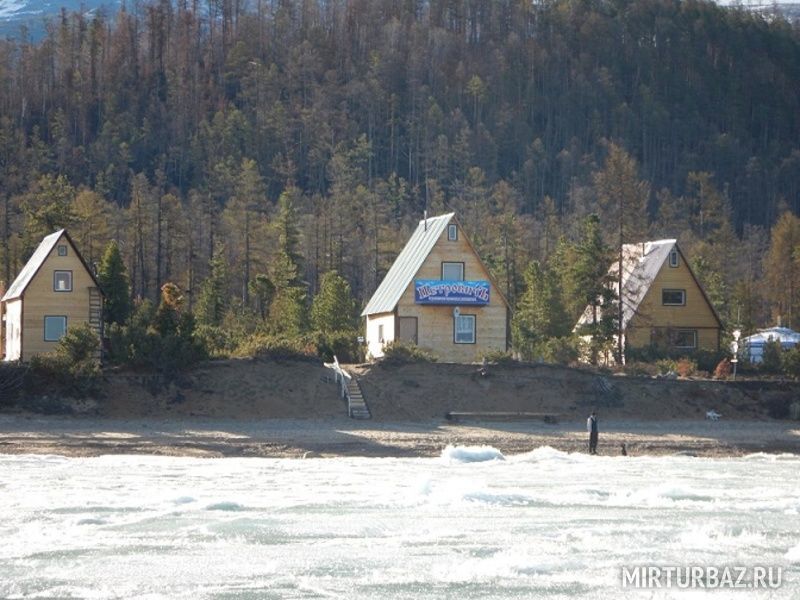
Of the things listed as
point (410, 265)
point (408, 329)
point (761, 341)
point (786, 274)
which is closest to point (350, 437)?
point (408, 329)

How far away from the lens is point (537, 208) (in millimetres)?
148250

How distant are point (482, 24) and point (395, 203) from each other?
7015 centimetres

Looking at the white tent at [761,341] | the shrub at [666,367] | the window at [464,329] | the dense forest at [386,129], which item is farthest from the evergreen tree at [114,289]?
the dense forest at [386,129]

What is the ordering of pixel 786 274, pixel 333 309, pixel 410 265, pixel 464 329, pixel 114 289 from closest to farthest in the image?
pixel 464 329
pixel 114 289
pixel 410 265
pixel 333 309
pixel 786 274

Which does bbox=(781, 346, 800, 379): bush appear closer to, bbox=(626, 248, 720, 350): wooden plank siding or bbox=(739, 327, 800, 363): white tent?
bbox=(739, 327, 800, 363): white tent

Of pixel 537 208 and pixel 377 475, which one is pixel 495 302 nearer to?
pixel 377 475

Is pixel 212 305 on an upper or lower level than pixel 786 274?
lower

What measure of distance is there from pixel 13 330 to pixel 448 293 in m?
16.8

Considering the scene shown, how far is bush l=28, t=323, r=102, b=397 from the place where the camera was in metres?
44.7

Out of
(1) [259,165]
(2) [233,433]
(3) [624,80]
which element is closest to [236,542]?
(2) [233,433]

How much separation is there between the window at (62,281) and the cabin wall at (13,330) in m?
1.45

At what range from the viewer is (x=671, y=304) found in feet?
198

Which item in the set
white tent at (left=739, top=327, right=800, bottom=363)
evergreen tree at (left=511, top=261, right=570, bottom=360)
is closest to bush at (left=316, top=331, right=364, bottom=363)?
evergreen tree at (left=511, top=261, right=570, bottom=360)

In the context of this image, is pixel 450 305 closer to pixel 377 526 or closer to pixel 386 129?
pixel 377 526
